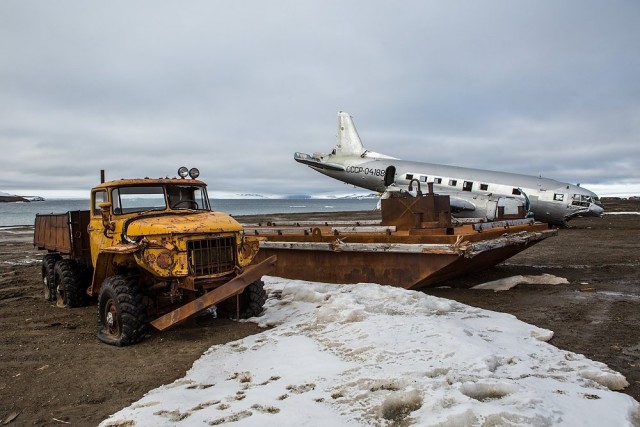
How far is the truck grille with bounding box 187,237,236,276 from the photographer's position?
19.7 feet

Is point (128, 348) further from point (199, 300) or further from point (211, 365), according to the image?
point (211, 365)

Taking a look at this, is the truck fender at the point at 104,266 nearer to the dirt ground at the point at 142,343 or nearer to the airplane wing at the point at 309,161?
the dirt ground at the point at 142,343

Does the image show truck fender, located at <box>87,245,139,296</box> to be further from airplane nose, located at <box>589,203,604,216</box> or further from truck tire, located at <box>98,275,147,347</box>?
airplane nose, located at <box>589,203,604,216</box>

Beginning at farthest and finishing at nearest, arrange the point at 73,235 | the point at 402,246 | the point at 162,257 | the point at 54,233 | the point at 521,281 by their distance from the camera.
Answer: the point at 521,281 < the point at 54,233 < the point at 73,235 < the point at 402,246 < the point at 162,257

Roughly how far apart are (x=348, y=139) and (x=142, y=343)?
70.7 feet

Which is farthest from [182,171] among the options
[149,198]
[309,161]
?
[309,161]

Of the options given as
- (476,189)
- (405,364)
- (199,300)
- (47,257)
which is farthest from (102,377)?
(476,189)

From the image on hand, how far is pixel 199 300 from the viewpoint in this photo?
19.0 feet

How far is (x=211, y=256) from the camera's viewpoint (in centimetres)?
622

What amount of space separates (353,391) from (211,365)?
1.83 meters

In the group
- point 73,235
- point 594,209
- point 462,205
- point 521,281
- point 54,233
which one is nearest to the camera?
point 73,235

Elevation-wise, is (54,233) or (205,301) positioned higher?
(54,233)

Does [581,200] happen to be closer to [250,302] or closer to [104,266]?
[250,302]

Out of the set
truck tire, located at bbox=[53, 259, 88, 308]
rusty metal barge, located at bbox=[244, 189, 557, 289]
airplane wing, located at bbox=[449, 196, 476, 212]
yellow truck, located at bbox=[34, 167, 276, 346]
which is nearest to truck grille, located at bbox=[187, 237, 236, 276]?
yellow truck, located at bbox=[34, 167, 276, 346]
